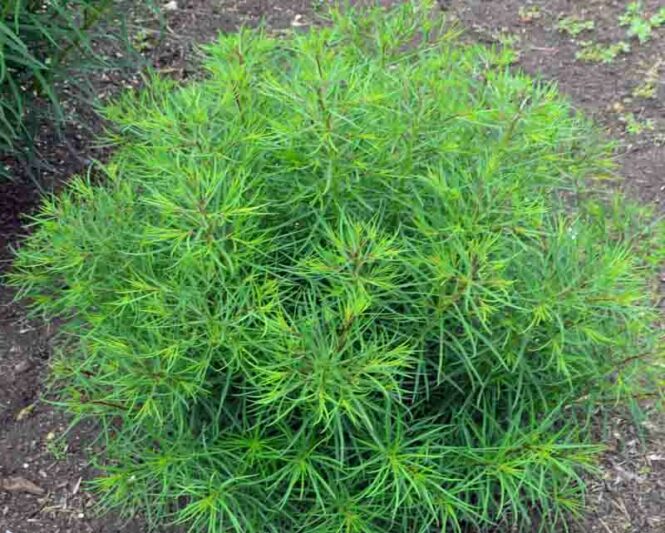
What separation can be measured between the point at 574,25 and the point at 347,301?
138 inches

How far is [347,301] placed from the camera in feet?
7.26

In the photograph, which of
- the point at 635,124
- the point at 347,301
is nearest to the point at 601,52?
the point at 635,124

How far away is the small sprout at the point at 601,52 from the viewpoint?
5.00 m

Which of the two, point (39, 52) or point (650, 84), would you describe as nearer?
point (39, 52)

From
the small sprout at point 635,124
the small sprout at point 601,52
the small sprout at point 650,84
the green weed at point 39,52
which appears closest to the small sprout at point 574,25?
the small sprout at point 601,52

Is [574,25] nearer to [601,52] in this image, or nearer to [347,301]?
[601,52]

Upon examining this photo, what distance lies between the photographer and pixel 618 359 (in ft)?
8.25

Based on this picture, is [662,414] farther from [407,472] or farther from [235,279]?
[235,279]

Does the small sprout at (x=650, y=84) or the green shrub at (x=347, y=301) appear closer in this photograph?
the green shrub at (x=347, y=301)

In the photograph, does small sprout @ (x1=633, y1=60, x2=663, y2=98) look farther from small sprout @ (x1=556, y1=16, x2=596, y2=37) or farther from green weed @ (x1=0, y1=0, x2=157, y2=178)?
green weed @ (x1=0, y1=0, x2=157, y2=178)

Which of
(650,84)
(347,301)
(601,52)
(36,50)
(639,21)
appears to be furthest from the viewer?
(639,21)

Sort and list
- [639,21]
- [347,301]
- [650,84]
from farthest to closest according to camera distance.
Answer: [639,21], [650,84], [347,301]

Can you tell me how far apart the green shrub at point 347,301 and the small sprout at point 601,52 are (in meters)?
2.48

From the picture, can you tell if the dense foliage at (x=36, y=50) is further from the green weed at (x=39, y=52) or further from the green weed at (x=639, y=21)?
the green weed at (x=639, y=21)
